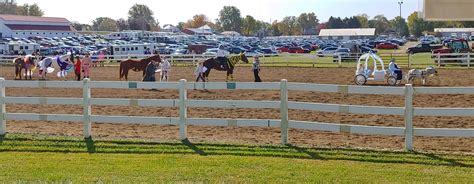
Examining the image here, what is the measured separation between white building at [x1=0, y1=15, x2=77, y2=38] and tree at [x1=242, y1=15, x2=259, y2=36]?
67.5 metres

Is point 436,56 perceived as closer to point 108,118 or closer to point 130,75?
point 130,75

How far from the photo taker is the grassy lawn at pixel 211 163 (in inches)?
318

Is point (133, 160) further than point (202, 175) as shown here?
Yes

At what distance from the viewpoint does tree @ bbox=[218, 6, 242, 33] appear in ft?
625

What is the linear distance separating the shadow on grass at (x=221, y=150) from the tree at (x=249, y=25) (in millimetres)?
180582

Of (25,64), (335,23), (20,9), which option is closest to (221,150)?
(25,64)

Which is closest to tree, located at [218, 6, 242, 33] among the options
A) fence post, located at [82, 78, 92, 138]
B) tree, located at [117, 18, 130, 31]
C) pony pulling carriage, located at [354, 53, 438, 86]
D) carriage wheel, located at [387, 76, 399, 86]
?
tree, located at [117, 18, 130, 31]

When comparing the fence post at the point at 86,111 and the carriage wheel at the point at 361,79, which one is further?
the carriage wheel at the point at 361,79

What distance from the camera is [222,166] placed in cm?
883

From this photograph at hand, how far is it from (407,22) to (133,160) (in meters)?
185

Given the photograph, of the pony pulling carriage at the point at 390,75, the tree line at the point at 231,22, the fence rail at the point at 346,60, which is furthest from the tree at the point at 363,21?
the pony pulling carriage at the point at 390,75

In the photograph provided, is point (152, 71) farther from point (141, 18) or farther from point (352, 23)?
point (352, 23)

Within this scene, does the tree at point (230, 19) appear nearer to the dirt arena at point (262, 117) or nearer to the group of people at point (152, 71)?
the group of people at point (152, 71)

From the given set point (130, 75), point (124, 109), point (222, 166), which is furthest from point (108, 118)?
point (130, 75)
